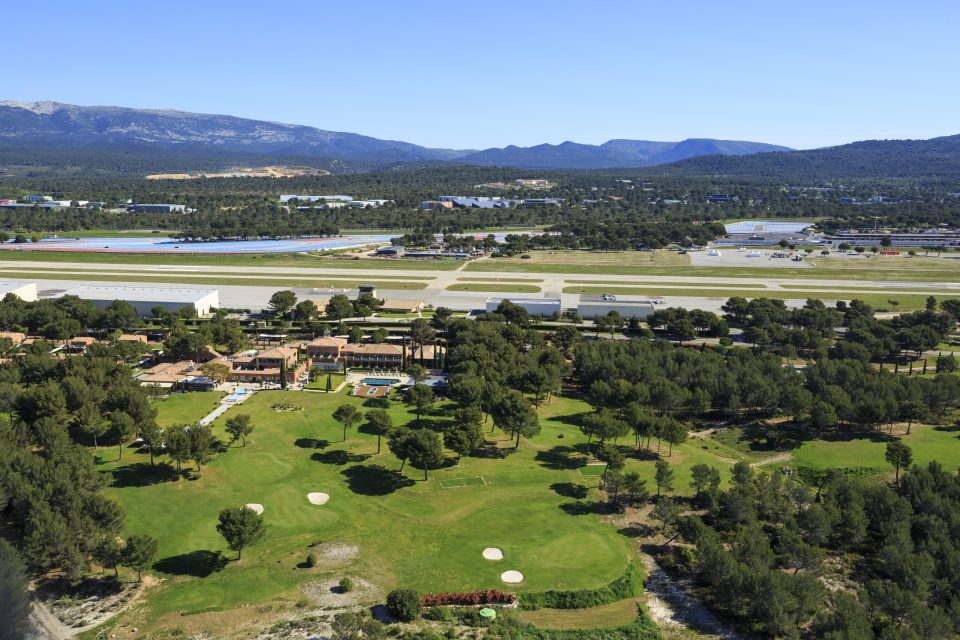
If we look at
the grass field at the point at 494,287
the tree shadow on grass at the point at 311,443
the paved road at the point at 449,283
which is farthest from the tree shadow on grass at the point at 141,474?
the grass field at the point at 494,287

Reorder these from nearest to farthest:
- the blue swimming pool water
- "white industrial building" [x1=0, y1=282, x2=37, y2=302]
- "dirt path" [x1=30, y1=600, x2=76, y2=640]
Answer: "dirt path" [x1=30, y1=600, x2=76, y2=640], the blue swimming pool water, "white industrial building" [x1=0, y1=282, x2=37, y2=302]

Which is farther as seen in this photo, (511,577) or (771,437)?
(771,437)

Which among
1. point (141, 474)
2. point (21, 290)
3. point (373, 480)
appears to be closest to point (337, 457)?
point (373, 480)

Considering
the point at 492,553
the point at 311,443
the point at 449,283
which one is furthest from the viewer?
the point at 449,283

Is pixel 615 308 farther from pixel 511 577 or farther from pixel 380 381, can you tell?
pixel 511 577

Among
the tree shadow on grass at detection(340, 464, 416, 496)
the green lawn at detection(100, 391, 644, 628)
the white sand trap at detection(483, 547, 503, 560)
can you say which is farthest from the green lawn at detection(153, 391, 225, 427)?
the white sand trap at detection(483, 547, 503, 560)

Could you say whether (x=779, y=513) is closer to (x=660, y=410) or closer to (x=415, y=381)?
(x=660, y=410)

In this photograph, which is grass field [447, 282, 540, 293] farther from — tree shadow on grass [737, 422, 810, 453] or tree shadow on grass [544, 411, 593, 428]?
tree shadow on grass [737, 422, 810, 453]
